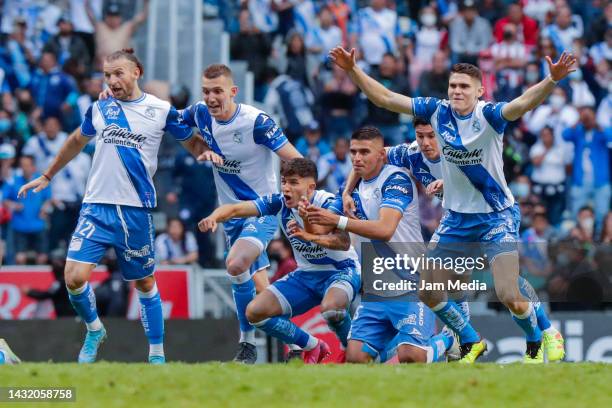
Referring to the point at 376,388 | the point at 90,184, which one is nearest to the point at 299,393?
the point at 376,388

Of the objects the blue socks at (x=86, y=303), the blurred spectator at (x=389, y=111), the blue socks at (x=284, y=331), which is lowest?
the blue socks at (x=284, y=331)

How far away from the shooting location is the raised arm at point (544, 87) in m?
12.5

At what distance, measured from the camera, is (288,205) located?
14297 mm

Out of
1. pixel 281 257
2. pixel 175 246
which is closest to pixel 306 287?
pixel 281 257

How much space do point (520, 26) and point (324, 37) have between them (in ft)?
13.1

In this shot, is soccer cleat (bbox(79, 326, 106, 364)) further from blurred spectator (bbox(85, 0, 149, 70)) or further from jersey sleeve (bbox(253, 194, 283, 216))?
blurred spectator (bbox(85, 0, 149, 70))

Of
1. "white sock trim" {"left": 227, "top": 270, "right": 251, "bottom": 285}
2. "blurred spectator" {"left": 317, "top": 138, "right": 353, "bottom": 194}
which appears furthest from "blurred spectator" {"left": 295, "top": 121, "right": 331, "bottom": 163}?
"white sock trim" {"left": 227, "top": 270, "right": 251, "bottom": 285}

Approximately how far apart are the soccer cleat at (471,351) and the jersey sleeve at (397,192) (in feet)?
5.81

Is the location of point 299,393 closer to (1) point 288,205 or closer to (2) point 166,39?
(1) point 288,205

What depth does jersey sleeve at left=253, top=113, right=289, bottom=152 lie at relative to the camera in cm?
1510

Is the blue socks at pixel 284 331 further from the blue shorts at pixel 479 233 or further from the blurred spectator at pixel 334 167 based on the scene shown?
the blurred spectator at pixel 334 167

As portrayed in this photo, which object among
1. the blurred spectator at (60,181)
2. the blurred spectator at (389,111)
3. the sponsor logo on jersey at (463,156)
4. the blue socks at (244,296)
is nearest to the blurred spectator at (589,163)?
the blurred spectator at (389,111)

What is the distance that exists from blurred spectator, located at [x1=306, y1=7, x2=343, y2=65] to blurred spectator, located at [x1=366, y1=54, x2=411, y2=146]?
48.4 inches

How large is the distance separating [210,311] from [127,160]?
6.87 meters
